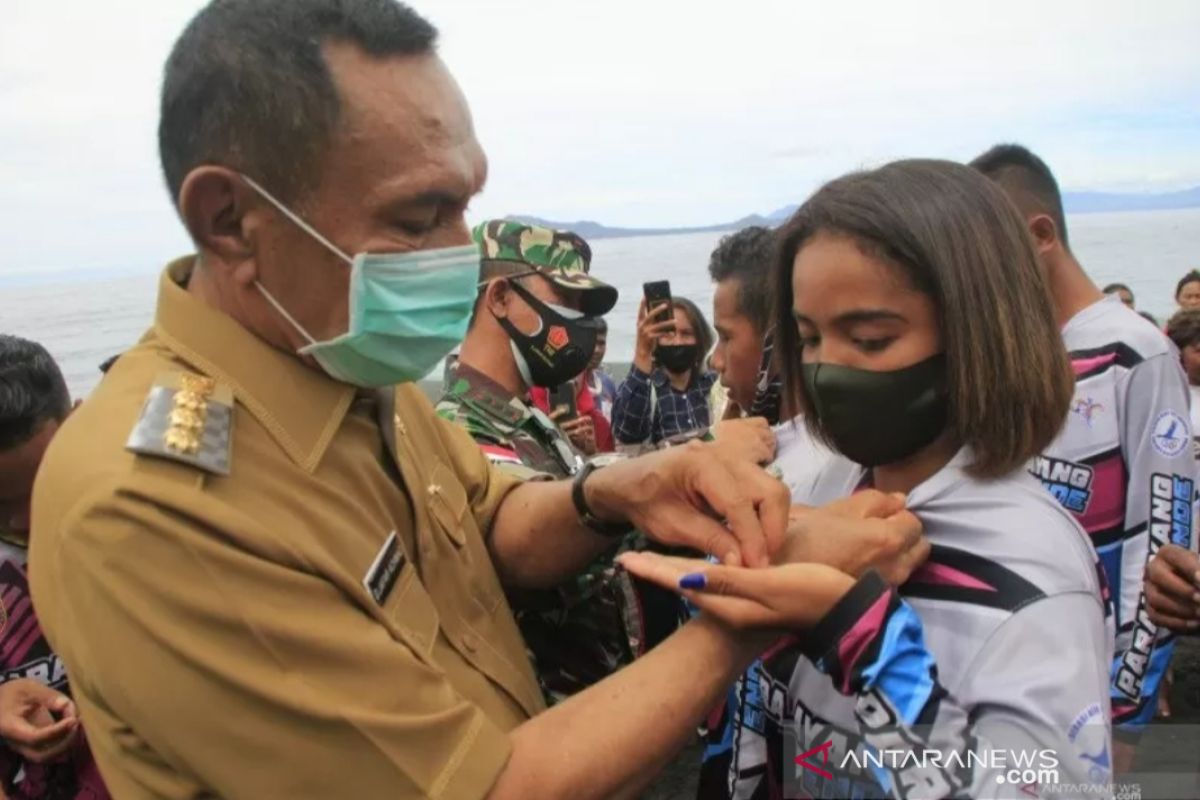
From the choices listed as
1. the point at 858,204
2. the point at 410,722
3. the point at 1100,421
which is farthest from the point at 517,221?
the point at 410,722

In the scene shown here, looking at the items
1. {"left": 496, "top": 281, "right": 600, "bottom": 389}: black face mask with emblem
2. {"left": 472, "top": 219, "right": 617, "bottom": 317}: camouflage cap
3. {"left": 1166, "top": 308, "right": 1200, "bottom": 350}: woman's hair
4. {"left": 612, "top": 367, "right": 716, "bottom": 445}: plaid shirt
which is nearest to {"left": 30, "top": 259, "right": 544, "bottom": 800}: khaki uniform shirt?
{"left": 496, "top": 281, "right": 600, "bottom": 389}: black face mask with emblem

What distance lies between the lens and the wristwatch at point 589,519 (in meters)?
1.99

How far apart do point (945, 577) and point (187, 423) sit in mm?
1206

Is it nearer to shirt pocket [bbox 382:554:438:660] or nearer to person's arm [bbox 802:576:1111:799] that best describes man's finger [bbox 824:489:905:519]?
person's arm [bbox 802:576:1111:799]

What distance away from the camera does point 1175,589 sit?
8.66 feet

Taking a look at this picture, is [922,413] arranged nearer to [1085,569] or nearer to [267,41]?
[1085,569]

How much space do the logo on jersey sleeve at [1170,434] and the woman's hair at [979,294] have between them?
1.61 meters

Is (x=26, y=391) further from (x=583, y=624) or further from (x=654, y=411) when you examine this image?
(x=654, y=411)

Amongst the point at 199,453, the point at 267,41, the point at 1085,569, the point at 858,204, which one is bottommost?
the point at 1085,569

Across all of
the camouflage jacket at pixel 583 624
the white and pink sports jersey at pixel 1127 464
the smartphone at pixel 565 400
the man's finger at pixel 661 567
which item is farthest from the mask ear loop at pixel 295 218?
the smartphone at pixel 565 400

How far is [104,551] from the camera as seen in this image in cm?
121

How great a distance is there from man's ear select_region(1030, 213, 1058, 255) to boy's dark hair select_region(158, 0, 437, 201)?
266 cm

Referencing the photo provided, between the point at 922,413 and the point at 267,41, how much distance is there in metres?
1.28

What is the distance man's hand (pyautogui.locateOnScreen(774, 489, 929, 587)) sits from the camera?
1.46 meters
